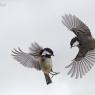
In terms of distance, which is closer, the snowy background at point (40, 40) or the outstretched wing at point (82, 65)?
the outstretched wing at point (82, 65)

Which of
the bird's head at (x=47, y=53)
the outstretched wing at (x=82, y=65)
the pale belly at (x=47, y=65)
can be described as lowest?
the outstretched wing at (x=82, y=65)

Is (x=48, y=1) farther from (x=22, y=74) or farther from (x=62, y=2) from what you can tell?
(x=22, y=74)

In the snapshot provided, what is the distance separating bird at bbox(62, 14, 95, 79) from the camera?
5.99ft

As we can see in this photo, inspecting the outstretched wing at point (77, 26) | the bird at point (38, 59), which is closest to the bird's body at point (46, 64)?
the bird at point (38, 59)

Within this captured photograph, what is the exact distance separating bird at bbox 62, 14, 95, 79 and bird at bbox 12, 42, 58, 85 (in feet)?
0.20

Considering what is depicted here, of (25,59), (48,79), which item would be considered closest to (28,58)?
A: (25,59)

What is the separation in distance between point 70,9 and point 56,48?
0.21 meters

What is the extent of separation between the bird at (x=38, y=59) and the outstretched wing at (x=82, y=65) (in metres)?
0.06

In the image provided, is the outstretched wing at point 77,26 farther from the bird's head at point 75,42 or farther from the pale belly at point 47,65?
the pale belly at point 47,65

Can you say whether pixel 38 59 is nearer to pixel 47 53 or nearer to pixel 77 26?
pixel 47 53

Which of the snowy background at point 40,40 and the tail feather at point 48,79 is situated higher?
the snowy background at point 40,40

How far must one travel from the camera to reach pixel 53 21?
81.6 inches

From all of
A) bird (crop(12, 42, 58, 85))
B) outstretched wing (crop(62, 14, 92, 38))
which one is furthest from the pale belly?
outstretched wing (crop(62, 14, 92, 38))

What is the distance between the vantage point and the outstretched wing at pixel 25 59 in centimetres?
183
